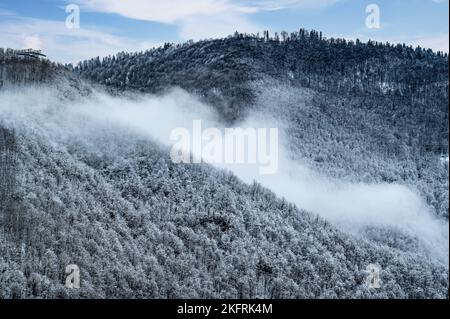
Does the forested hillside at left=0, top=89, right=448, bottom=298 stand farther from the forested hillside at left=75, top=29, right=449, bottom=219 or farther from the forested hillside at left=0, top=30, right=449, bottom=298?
the forested hillside at left=75, top=29, right=449, bottom=219

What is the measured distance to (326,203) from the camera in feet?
184

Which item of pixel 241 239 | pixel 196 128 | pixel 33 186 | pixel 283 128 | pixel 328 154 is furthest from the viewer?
pixel 283 128

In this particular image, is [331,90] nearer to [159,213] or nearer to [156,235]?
[159,213]

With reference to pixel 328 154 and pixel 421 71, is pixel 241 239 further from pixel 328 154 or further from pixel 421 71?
pixel 421 71

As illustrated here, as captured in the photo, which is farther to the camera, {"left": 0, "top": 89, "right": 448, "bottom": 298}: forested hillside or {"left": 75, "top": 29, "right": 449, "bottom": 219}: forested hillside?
{"left": 75, "top": 29, "right": 449, "bottom": 219}: forested hillside

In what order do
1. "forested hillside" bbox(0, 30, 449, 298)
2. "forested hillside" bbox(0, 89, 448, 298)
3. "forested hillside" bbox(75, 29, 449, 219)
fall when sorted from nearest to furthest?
1. "forested hillside" bbox(0, 89, 448, 298)
2. "forested hillside" bbox(0, 30, 449, 298)
3. "forested hillside" bbox(75, 29, 449, 219)

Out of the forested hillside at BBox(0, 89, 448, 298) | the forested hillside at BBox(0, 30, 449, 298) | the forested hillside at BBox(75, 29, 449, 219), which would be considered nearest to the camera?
the forested hillside at BBox(0, 89, 448, 298)

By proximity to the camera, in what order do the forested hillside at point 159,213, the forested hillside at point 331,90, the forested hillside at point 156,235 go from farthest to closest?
the forested hillside at point 331,90
the forested hillside at point 159,213
the forested hillside at point 156,235

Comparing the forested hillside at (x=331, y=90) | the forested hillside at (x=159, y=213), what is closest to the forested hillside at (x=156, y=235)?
the forested hillside at (x=159, y=213)

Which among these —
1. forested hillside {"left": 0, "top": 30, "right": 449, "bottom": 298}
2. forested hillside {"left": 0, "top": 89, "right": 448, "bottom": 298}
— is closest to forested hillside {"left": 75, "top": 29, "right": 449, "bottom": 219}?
forested hillside {"left": 0, "top": 30, "right": 449, "bottom": 298}

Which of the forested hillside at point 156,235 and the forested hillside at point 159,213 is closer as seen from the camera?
the forested hillside at point 156,235

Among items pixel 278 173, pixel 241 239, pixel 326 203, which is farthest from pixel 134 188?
pixel 278 173

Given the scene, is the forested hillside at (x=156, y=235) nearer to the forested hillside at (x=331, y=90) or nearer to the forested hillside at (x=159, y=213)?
the forested hillside at (x=159, y=213)
